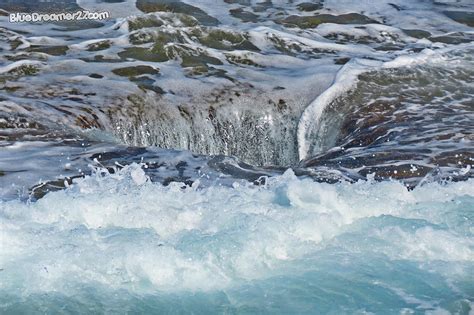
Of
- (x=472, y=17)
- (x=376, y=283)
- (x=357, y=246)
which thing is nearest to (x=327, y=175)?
(x=357, y=246)

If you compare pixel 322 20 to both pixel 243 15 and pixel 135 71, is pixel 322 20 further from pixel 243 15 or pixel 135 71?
pixel 135 71

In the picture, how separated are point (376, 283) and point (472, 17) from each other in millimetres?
9885

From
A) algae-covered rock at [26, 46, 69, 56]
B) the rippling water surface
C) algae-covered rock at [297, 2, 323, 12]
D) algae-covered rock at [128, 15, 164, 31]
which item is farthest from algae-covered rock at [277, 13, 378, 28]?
algae-covered rock at [26, 46, 69, 56]

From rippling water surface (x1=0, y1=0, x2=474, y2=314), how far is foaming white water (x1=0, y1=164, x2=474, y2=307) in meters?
0.01

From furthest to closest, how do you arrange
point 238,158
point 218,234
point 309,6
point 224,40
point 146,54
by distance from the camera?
point 309,6
point 224,40
point 146,54
point 238,158
point 218,234

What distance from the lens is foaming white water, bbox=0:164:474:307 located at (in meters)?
4.94

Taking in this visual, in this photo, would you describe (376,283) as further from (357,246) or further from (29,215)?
(29,215)

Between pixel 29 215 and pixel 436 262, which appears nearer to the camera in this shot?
pixel 436 262

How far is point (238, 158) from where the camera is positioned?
338 inches

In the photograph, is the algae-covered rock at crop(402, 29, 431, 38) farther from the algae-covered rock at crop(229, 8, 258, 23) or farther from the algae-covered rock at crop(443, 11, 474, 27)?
the algae-covered rock at crop(229, 8, 258, 23)

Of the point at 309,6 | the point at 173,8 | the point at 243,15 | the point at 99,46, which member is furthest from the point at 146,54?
the point at 309,6

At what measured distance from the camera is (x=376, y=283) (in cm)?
493

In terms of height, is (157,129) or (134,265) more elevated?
(134,265)

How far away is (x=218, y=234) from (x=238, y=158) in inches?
125
